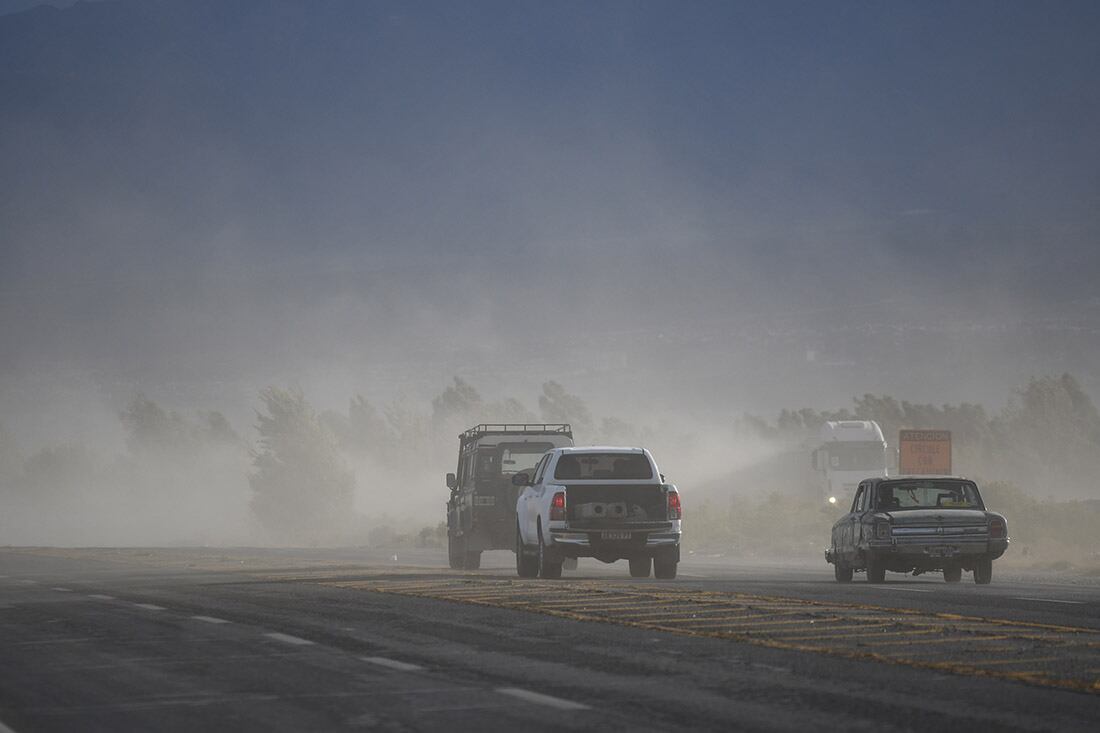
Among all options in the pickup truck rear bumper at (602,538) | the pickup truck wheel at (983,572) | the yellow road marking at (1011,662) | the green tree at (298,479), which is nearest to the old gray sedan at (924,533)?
the pickup truck wheel at (983,572)

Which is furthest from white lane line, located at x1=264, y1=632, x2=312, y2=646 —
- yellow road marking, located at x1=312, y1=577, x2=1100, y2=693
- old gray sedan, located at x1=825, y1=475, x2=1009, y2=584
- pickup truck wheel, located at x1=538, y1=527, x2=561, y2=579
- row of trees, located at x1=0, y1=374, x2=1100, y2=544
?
row of trees, located at x1=0, y1=374, x2=1100, y2=544

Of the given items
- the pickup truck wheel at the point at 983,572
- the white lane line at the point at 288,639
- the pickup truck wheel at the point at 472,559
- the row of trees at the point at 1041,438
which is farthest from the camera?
the row of trees at the point at 1041,438

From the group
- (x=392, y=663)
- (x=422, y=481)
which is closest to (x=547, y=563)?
(x=392, y=663)

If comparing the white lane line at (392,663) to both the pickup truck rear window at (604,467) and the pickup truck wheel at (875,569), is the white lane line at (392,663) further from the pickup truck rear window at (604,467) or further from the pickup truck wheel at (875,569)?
the pickup truck wheel at (875,569)

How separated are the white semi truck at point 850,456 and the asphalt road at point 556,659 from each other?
1346 inches

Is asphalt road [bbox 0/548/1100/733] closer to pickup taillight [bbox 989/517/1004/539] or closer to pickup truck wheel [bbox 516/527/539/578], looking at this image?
pickup taillight [bbox 989/517/1004/539]

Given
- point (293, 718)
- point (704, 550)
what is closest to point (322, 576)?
point (293, 718)

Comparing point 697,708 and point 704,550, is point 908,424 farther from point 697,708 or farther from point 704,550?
point 697,708

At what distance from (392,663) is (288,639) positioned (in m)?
2.83

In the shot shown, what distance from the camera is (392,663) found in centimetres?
1384

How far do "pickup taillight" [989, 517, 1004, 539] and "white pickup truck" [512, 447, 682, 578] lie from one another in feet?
15.9

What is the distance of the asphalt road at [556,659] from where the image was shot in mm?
10719

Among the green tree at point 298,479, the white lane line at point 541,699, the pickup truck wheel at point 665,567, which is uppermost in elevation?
the green tree at point 298,479

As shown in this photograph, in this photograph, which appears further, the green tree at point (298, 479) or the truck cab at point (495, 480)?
the green tree at point (298, 479)
